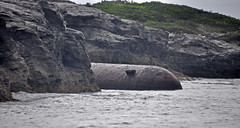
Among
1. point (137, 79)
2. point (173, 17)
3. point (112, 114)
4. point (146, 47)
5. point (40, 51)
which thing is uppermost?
point (173, 17)

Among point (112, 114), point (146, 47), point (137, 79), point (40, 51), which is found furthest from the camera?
point (146, 47)

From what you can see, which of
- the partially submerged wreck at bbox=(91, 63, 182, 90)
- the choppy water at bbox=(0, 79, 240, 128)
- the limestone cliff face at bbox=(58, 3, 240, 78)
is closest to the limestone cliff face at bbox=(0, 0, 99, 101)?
the choppy water at bbox=(0, 79, 240, 128)

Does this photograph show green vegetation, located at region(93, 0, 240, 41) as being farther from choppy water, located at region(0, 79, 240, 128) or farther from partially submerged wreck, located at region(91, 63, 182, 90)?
choppy water, located at region(0, 79, 240, 128)

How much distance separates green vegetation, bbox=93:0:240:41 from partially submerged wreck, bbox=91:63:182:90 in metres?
45.0

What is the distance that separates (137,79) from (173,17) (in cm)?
6463

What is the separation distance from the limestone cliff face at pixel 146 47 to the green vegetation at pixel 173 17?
17.5m

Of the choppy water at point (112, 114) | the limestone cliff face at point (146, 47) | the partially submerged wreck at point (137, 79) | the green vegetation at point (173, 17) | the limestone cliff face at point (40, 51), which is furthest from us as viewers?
the green vegetation at point (173, 17)

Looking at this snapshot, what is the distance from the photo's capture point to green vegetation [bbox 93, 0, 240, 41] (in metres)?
79.4

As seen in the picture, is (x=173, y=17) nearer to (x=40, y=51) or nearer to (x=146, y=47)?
(x=146, y=47)

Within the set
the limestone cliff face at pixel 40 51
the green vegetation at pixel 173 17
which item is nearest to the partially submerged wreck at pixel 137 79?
the limestone cliff face at pixel 40 51

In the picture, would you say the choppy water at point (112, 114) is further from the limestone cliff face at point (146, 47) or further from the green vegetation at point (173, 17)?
the green vegetation at point (173, 17)

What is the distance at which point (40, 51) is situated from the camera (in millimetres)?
20812

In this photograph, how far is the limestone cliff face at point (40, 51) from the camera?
1806 centimetres

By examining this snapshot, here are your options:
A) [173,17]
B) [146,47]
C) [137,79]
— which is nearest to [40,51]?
[137,79]
